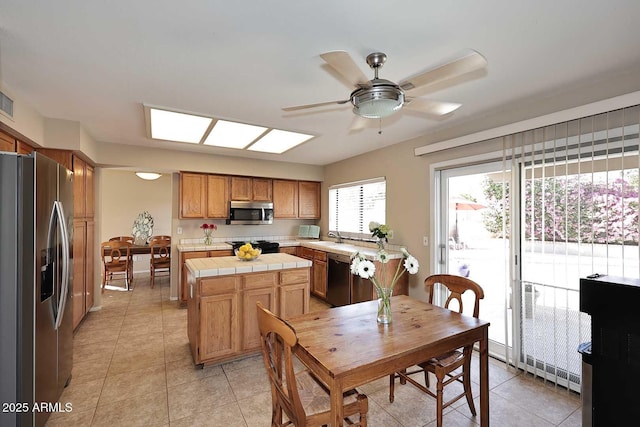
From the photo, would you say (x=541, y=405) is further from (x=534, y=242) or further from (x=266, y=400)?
(x=266, y=400)

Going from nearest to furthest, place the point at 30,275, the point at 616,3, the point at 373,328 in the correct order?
1. the point at 616,3
2. the point at 30,275
3. the point at 373,328

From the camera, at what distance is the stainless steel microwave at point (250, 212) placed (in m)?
5.13

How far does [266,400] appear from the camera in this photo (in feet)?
7.45

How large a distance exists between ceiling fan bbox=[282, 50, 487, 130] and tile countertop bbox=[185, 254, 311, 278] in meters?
1.72

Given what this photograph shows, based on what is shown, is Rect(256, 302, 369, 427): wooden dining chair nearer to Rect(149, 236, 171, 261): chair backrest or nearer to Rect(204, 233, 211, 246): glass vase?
Rect(204, 233, 211, 246): glass vase

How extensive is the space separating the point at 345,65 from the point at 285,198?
14.3 ft

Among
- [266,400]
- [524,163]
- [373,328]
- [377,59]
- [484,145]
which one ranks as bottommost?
[266,400]

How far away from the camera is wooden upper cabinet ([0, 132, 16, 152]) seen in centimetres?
236

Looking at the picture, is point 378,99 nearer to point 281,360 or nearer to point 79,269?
point 281,360

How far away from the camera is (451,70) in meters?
1.43

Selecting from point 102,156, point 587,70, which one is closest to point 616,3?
point 587,70

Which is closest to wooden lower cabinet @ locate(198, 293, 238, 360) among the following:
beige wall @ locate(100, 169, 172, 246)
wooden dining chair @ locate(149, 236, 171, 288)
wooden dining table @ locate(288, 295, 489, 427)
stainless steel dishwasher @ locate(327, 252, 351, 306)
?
wooden dining table @ locate(288, 295, 489, 427)

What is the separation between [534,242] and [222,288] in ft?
9.26

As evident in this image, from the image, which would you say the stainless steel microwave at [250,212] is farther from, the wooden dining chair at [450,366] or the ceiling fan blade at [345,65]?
the ceiling fan blade at [345,65]
